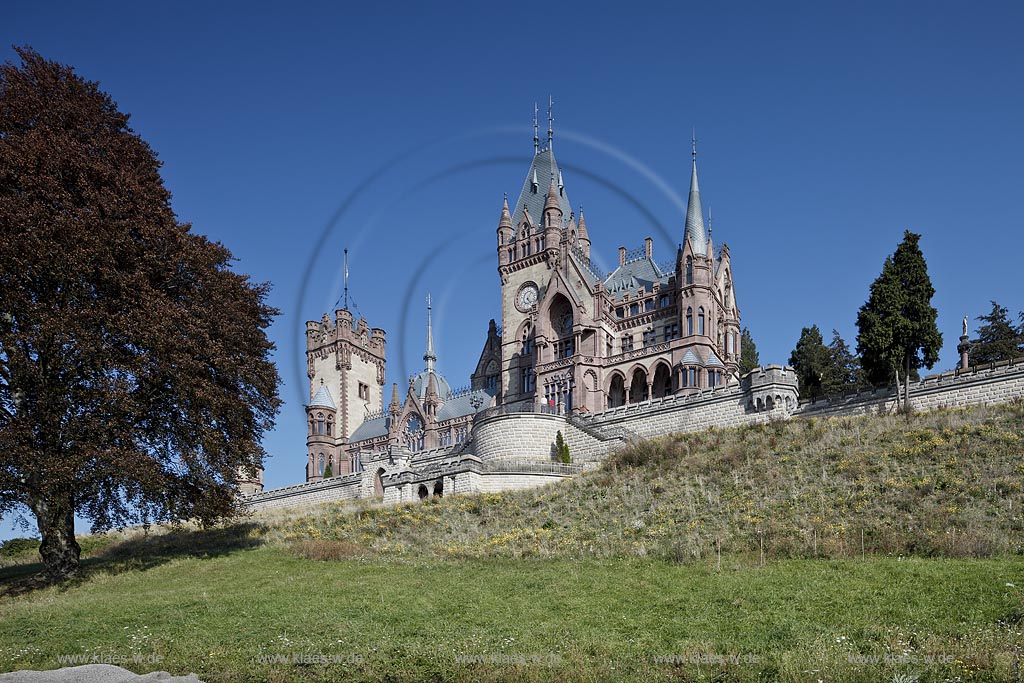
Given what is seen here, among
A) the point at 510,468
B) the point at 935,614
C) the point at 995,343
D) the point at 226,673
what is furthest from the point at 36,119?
the point at 995,343

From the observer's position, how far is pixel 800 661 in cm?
1402

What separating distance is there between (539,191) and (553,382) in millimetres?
19228

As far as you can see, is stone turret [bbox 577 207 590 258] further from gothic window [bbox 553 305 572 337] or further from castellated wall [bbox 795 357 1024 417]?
castellated wall [bbox 795 357 1024 417]

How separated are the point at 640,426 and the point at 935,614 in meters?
35.8

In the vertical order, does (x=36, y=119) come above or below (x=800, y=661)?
above

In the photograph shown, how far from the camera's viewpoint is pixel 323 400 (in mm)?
81625

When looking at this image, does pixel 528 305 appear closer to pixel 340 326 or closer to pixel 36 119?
pixel 340 326

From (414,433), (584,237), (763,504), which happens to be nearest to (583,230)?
(584,237)

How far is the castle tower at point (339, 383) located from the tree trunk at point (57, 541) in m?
47.4

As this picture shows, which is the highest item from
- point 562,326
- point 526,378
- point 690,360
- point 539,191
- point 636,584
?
point 539,191

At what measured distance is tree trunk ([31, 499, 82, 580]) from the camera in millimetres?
29125

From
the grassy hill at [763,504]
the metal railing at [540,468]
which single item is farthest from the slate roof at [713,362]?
the metal railing at [540,468]

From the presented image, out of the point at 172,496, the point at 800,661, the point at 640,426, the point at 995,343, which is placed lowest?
the point at 800,661

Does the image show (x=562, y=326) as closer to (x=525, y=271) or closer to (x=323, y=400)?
(x=525, y=271)
